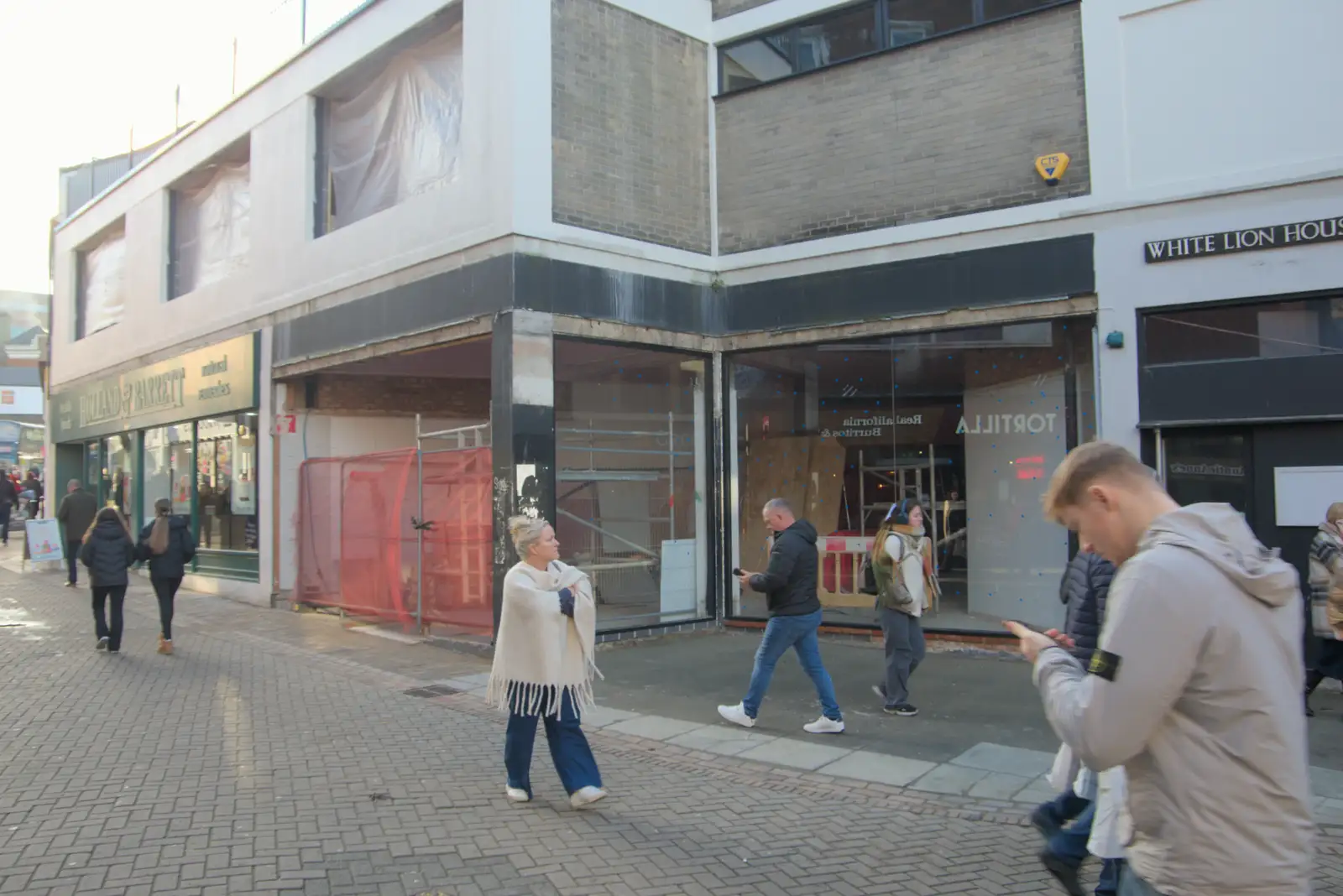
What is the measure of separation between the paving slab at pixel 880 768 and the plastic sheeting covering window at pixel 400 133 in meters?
8.11

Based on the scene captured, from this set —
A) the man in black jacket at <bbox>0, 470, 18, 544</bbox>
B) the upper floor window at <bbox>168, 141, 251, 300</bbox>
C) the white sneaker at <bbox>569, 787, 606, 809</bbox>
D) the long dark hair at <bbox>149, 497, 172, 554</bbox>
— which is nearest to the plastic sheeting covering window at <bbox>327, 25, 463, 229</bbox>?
the upper floor window at <bbox>168, 141, 251, 300</bbox>

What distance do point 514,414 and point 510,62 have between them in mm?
3698

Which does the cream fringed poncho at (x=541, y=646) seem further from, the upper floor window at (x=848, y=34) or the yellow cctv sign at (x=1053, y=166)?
the upper floor window at (x=848, y=34)

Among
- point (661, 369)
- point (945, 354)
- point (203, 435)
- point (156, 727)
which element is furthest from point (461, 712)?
point (203, 435)

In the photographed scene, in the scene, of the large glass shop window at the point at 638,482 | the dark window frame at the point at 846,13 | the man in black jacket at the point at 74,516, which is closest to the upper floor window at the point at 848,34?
the dark window frame at the point at 846,13

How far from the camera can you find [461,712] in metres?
7.45

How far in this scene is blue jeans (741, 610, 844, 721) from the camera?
669 cm

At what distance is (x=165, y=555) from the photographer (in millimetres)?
9688

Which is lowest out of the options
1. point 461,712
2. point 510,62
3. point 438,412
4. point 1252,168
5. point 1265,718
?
point 461,712

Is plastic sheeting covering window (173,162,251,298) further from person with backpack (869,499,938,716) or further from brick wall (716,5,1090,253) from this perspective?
person with backpack (869,499,938,716)

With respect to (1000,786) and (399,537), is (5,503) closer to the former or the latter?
(399,537)

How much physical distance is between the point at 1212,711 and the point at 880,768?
435cm

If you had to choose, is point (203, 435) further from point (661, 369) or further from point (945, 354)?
point (945, 354)

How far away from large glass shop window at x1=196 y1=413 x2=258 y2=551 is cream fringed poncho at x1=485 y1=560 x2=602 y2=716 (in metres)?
10.6
